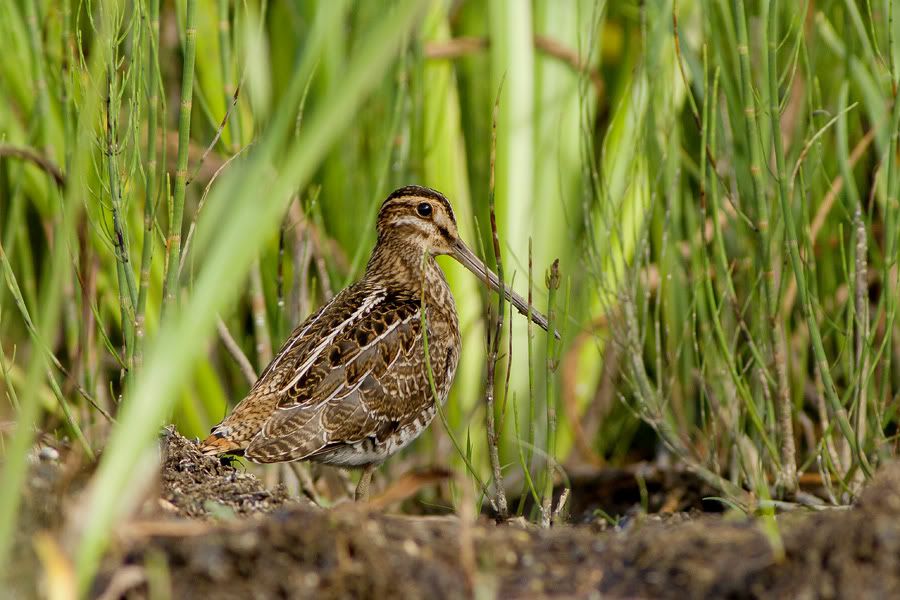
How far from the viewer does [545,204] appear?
596cm

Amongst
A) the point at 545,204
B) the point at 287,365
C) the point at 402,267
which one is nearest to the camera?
the point at 287,365

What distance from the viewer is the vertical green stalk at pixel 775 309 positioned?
3.54 m

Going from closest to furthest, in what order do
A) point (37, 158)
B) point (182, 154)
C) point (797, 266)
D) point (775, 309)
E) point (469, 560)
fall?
point (469, 560)
point (182, 154)
point (797, 266)
point (775, 309)
point (37, 158)

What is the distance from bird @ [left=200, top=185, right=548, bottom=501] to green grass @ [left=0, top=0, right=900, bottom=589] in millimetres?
258

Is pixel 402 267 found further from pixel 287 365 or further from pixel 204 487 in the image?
pixel 204 487

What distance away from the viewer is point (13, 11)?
481cm

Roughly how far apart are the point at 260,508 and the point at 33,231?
11.1 feet

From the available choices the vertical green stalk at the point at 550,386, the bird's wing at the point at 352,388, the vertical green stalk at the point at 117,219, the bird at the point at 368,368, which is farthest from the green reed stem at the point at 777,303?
the vertical green stalk at the point at 117,219

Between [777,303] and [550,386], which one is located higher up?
[777,303]

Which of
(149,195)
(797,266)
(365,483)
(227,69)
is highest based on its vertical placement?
(227,69)

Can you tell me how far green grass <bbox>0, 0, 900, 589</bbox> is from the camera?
12.2 feet

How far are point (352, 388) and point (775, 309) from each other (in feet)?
4.77

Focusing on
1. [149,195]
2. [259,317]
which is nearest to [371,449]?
[259,317]

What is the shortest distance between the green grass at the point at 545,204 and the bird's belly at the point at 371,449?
0.48m
